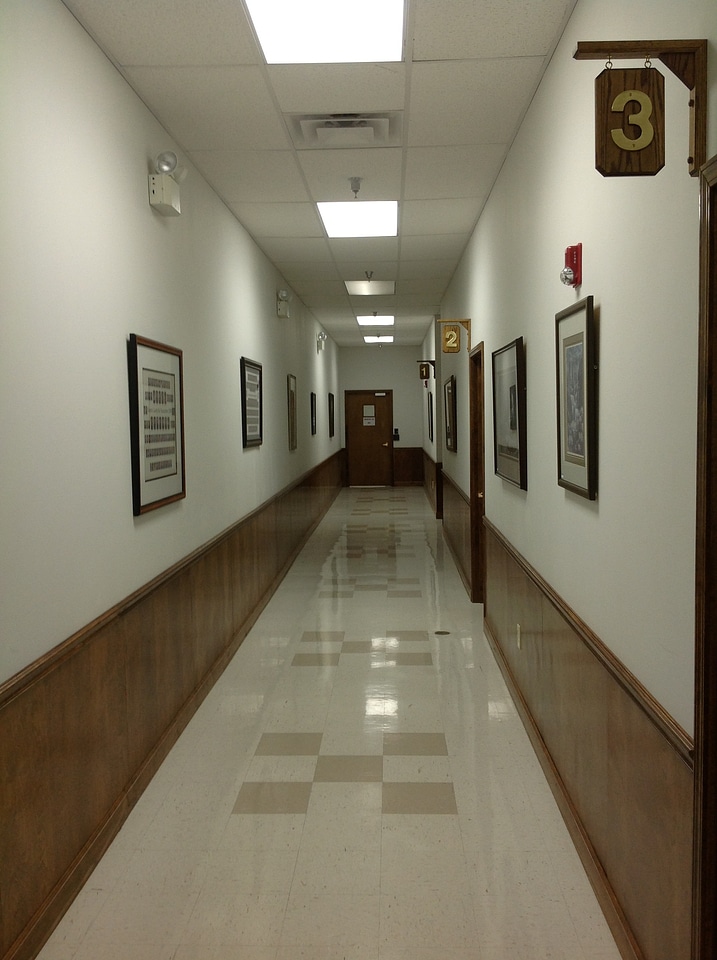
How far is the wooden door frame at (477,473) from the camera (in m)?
6.52

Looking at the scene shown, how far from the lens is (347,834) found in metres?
2.97

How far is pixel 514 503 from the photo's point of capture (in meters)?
4.57

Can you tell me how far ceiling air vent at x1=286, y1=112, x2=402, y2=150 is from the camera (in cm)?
396

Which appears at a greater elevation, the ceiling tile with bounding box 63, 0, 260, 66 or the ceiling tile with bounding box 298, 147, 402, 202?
the ceiling tile with bounding box 298, 147, 402, 202

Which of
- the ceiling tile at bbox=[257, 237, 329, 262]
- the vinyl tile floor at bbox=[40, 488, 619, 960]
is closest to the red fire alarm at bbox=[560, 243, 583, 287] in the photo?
the vinyl tile floor at bbox=[40, 488, 619, 960]

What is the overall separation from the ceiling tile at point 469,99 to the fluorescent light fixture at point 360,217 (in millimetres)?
1311

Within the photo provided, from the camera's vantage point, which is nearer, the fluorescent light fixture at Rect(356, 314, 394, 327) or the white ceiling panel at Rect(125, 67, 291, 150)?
the white ceiling panel at Rect(125, 67, 291, 150)

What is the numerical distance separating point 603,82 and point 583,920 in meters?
2.32

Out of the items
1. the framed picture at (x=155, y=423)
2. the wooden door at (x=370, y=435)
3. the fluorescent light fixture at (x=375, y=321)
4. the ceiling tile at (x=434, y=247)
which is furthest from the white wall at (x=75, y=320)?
the wooden door at (x=370, y=435)

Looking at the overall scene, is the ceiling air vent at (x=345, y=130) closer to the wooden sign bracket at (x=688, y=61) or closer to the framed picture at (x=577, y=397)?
the framed picture at (x=577, y=397)

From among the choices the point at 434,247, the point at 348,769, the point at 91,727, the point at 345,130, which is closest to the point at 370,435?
the point at 434,247

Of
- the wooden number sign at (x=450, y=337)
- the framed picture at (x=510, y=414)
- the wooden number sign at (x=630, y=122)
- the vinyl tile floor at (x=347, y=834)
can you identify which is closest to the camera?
the wooden number sign at (x=630, y=122)

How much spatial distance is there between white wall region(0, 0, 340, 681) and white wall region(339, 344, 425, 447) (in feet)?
40.8

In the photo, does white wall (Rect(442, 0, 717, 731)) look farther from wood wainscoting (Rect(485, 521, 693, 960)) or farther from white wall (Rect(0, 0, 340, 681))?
white wall (Rect(0, 0, 340, 681))
